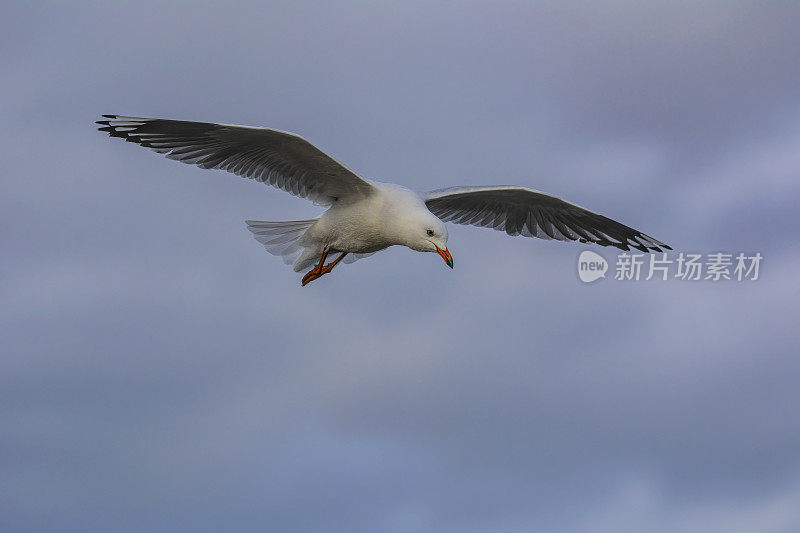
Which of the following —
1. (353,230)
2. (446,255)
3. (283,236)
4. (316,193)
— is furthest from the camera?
(283,236)

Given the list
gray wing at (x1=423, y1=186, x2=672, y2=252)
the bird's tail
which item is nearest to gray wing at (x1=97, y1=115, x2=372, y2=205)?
the bird's tail

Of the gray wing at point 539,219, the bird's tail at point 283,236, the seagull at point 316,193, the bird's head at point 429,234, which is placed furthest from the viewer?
the gray wing at point 539,219

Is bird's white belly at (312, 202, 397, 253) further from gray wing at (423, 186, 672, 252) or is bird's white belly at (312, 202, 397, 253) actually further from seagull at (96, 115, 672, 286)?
gray wing at (423, 186, 672, 252)

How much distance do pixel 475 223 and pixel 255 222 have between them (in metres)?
2.57

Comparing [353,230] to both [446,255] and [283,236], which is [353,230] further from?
[283,236]

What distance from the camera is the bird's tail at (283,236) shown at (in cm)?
1386

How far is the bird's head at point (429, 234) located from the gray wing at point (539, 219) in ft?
7.78

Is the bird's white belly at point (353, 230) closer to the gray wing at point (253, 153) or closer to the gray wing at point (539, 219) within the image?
the gray wing at point (253, 153)

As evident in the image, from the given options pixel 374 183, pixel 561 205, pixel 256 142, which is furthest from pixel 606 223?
pixel 256 142

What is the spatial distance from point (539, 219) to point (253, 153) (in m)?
3.75

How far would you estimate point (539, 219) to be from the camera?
14797 millimetres

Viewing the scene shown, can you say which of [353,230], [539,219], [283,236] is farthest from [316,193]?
[539,219]

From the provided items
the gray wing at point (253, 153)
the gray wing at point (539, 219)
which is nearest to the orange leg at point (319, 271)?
the gray wing at point (253, 153)

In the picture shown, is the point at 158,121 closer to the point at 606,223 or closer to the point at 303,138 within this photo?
the point at 303,138
